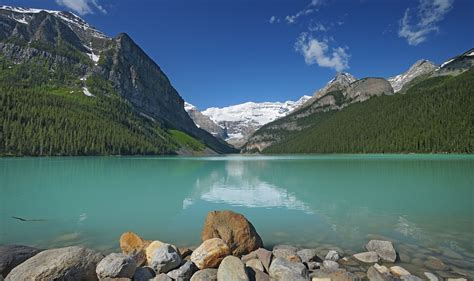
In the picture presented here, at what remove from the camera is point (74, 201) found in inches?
1175

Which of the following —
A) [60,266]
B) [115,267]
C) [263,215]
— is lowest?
[263,215]

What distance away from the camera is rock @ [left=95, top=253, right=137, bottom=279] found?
9.45 metres

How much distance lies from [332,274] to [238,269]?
3271 mm

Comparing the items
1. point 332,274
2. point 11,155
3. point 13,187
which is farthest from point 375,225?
point 11,155

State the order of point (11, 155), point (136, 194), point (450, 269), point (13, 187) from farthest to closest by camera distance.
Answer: point (11, 155) < point (13, 187) < point (136, 194) < point (450, 269)

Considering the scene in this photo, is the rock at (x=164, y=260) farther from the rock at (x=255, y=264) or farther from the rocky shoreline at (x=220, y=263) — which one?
the rock at (x=255, y=264)

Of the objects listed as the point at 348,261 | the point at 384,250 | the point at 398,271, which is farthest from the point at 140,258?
the point at 384,250

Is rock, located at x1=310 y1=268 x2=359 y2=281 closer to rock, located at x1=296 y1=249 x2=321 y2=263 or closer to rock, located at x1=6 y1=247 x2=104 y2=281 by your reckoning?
rock, located at x1=296 y1=249 x2=321 y2=263

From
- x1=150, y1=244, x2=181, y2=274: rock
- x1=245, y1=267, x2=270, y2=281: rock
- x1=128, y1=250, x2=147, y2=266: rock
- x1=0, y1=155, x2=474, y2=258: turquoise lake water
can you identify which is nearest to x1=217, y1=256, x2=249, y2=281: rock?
x1=245, y1=267, x2=270, y2=281: rock

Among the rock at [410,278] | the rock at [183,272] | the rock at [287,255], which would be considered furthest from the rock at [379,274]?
the rock at [183,272]

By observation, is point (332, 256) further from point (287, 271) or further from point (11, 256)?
point (11, 256)

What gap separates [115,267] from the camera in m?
9.56

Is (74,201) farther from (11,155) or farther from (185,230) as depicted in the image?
(11,155)

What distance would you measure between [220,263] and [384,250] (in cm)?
742
